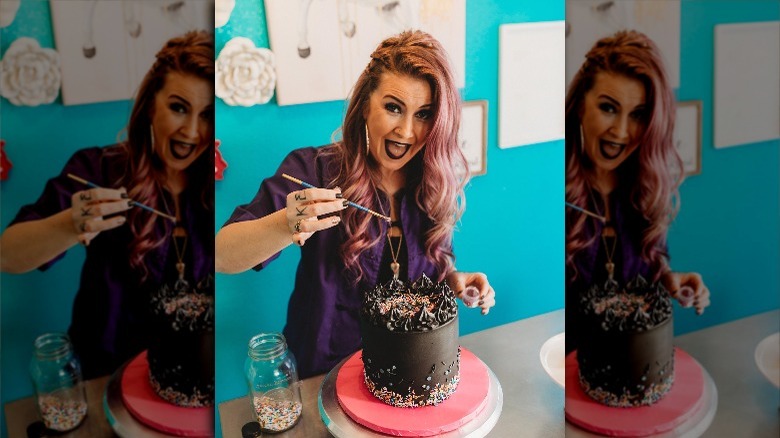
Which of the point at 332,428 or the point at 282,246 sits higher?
the point at 282,246

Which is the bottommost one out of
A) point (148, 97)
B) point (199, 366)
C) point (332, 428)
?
point (332, 428)

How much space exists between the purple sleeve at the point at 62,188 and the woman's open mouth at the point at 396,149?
0.55m

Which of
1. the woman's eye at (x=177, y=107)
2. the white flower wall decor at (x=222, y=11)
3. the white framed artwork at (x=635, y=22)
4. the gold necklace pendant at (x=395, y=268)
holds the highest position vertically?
the white flower wall decor at (x=222, y=11)

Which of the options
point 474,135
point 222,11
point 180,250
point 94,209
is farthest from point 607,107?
point 94,209

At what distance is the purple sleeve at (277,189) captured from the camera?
4.14 feet

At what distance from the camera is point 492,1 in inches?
51.0

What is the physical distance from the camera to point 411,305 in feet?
4.18

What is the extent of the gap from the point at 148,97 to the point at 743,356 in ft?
4.30

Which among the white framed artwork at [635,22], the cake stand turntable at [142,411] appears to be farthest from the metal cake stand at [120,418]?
the white framed artwork at [635,22]

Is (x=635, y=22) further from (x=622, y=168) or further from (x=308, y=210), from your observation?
(x=308, y=210)

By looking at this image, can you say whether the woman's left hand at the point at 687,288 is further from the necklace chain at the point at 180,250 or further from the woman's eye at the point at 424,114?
the necklace chain at the point at 180,250

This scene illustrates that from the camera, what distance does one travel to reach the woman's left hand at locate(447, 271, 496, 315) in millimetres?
1349

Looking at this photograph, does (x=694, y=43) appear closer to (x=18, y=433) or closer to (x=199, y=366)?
(x=199, y=366)

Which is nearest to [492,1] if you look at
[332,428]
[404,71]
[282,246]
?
[404,71]
